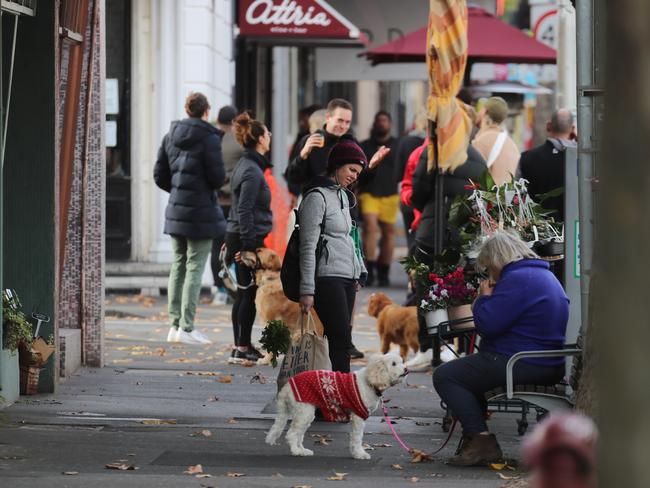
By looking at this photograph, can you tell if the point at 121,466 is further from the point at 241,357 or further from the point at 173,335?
the point at 173,335

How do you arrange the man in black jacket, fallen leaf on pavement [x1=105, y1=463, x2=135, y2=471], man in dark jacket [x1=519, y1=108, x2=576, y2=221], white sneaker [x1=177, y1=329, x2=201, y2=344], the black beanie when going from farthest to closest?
the black beanie, white sneaker [x1=177, y1=329, x2=201, y2=344], man in dark jacket [x1=519, y1=108, x2=576, y2=221], the man in black jacket, fallen leaf on pavement [x1=105, y1=463, x2=135, y2=471]

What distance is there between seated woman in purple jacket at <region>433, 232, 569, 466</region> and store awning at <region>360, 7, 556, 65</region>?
12.3 meters

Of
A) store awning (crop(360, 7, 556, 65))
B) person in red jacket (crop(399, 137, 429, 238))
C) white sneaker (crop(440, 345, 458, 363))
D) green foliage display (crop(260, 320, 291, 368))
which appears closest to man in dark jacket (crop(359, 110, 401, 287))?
store awning (crop(360, 7, 556, 65))

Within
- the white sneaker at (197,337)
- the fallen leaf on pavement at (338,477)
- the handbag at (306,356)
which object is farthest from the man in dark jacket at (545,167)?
the fallen leaf on pavement at (338,477)

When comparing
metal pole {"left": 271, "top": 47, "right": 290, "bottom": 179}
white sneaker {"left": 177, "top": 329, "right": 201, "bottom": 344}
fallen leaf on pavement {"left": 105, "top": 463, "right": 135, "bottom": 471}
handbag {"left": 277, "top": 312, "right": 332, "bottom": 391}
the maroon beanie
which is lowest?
fallen leaf on pavement {"left": 105, "top": 463, "right": 135, "bottom": 471}

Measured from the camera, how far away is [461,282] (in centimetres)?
887

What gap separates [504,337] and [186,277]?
5576 mm

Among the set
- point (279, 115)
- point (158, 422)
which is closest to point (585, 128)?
point (158, 422)

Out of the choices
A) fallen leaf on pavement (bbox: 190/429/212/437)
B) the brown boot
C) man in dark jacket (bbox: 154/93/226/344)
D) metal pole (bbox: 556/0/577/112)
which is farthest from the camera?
metal pole (bbox: 556/0/577/112)

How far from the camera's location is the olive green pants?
12727mm

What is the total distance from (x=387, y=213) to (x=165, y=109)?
3.68 meters

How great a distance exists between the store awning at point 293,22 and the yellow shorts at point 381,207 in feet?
7.07

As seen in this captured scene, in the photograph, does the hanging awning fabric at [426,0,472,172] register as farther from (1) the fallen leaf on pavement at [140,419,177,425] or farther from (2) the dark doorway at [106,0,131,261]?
(2) the dark doorway at [106,0,131,261]

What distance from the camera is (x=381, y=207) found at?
20.1 metres
